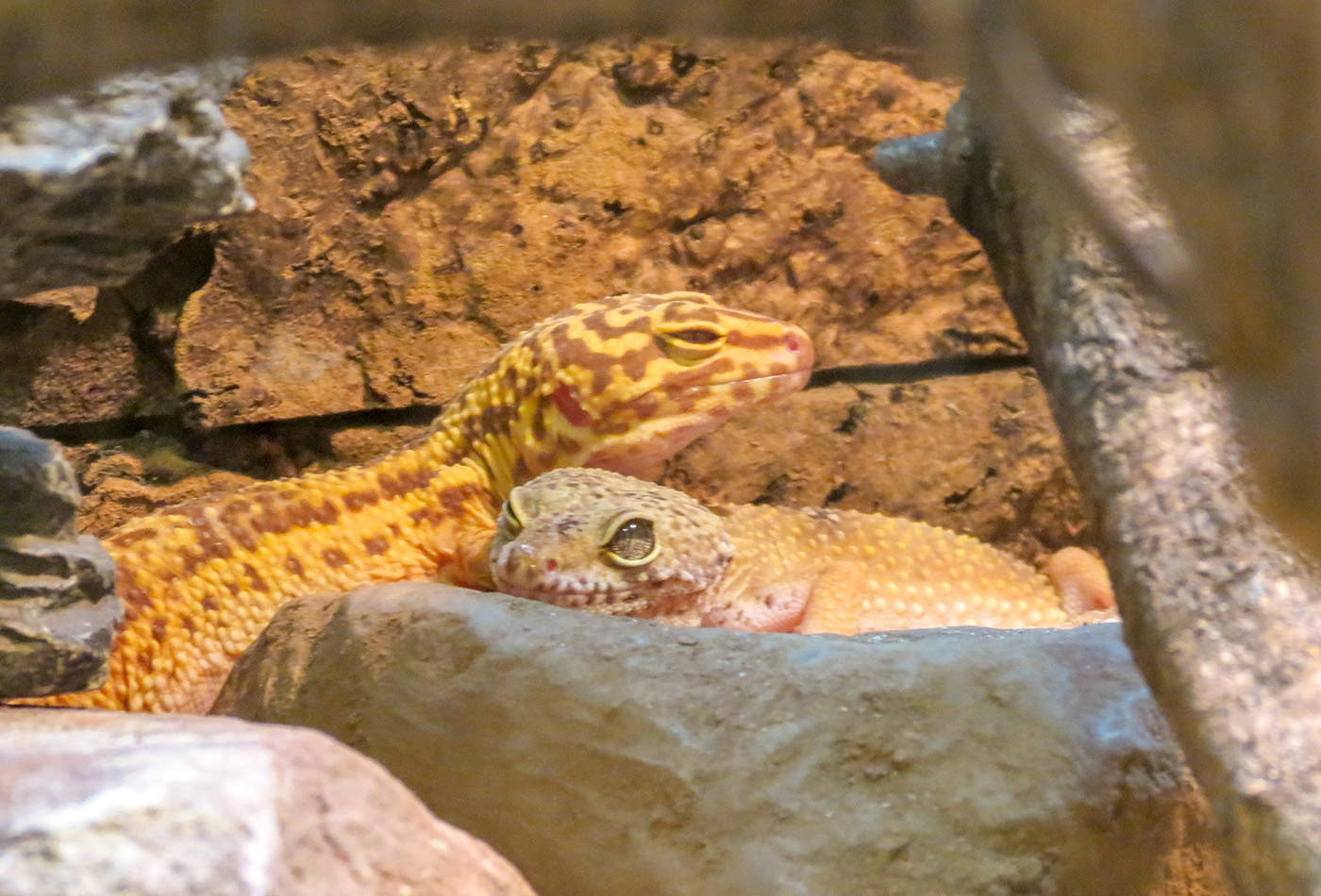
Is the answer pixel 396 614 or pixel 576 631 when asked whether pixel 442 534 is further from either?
pixel 576 631

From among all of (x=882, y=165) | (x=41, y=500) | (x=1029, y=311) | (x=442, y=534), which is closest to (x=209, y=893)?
(x=41, y=500)

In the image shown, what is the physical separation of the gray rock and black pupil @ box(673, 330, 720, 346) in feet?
6.91

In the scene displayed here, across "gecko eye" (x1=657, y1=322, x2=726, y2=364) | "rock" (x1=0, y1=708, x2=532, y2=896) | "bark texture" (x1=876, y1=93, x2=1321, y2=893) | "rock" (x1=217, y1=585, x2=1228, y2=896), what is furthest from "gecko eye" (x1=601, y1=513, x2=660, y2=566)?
"rock" (x1=0, y1=708, x2=532, y2=896)

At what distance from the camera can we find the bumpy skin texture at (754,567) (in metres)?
2.97

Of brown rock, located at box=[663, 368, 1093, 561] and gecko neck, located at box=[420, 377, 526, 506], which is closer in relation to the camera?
gecko neck, located at box=[420, 377, 526, 506]

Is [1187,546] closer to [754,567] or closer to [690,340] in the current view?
[754,567]

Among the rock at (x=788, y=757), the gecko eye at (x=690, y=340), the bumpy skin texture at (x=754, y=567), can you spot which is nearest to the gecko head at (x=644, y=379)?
the gecko eye at (x=690, y=340)

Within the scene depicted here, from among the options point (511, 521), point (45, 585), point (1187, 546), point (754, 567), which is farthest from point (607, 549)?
point (1187, 546)

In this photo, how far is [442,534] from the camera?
3854 millimetres

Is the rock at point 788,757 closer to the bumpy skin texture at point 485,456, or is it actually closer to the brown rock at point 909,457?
the bumpy skin texture at point 485,456

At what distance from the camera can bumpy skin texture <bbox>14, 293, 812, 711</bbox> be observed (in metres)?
3.53

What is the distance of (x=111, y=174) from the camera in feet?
5.16

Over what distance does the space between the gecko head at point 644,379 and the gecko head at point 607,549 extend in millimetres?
570

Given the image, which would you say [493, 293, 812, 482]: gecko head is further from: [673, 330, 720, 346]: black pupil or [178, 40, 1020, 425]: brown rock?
[178, 40, 1020, 425]: brown rock
